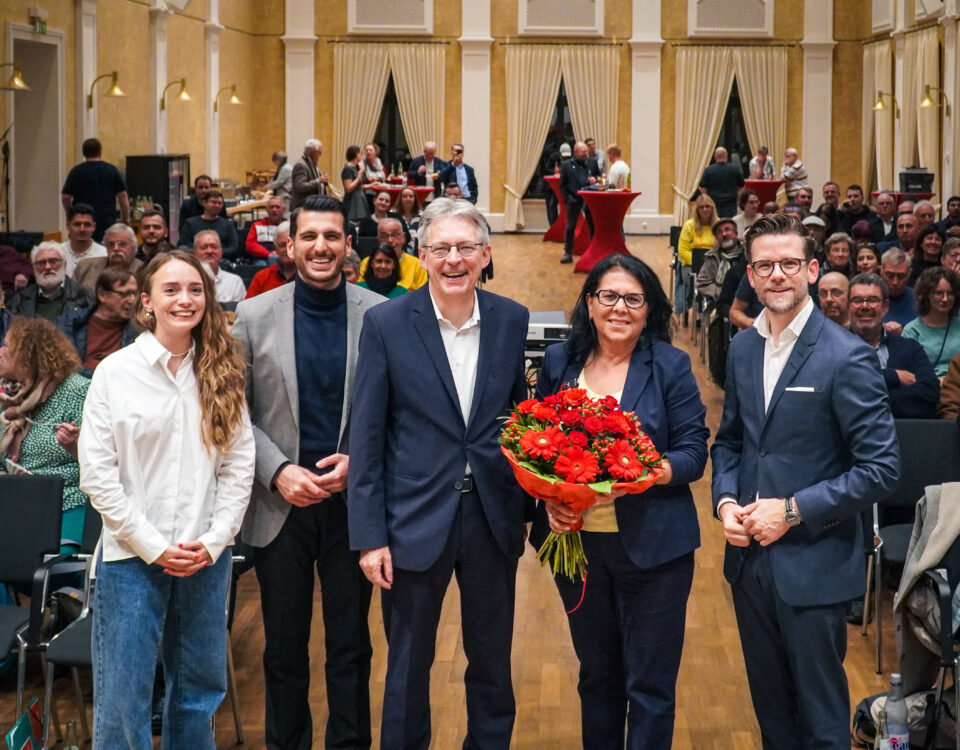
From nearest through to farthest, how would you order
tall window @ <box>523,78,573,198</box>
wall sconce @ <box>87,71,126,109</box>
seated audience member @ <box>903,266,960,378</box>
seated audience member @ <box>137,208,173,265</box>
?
seated audience member @ <box>903,266,960,378</box> < seated audience member @ <box>137,208,173,265</box> < wall sconce @ <box>87,71,126,109</box> < tall window @ <box>523,78,573,198</box>

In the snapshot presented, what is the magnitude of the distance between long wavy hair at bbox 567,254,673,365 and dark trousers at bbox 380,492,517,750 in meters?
0.49

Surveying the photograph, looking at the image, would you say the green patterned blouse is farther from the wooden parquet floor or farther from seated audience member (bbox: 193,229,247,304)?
seated audience member (bbox: 193,229,247,304)

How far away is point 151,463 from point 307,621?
0.66 metres

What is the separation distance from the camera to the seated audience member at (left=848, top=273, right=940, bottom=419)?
18.6 ft

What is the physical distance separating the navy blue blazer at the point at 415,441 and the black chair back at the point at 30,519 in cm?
148

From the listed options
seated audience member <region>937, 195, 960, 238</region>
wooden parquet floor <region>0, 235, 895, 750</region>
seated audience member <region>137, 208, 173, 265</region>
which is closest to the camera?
wooden parquet floor <region>0, 235, 895, 750</region>

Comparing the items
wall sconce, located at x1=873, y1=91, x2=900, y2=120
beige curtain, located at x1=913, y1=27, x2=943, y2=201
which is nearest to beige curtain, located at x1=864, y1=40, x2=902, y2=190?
wall sconce, located at x1=873, y1=91, x2=900, y2=120

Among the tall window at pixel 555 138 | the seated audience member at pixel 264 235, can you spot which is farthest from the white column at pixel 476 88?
the seated audience member at pixel 264 235

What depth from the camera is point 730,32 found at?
68.8 feet

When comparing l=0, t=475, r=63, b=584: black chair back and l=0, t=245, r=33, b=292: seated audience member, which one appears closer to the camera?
l=0, t=475, r=63, b=584: black chair back

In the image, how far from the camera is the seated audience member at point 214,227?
10.8 meters

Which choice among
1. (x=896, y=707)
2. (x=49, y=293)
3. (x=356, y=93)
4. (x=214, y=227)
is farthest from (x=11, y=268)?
(x=356, y=93)

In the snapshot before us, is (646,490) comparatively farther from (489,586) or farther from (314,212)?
(314,212)

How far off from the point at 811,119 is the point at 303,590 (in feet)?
63.6
